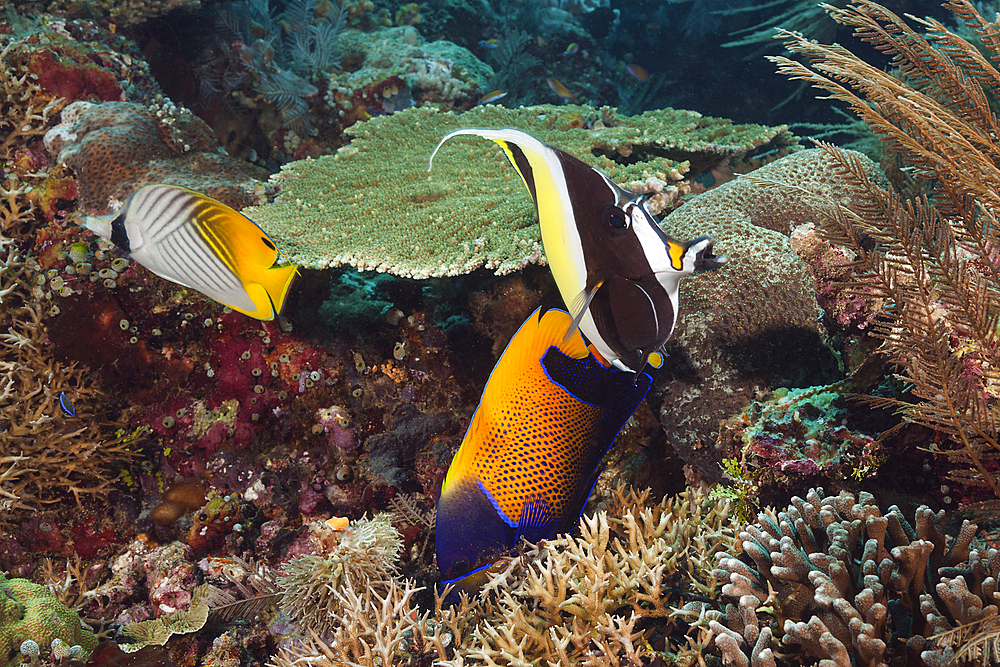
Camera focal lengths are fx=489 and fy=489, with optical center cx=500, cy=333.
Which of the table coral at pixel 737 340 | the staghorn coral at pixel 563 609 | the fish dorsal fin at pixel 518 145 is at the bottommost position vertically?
the staghorn coral at pixel 563 609

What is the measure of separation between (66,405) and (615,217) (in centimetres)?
338

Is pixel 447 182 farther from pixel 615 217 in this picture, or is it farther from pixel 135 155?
pixel 135 155

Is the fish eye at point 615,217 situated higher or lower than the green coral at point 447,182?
higher

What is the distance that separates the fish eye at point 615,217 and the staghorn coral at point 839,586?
42.2 inches

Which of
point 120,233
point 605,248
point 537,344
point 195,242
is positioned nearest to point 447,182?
point 195,242

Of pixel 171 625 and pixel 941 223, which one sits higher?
pixel 941 223

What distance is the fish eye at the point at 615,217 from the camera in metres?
1.15

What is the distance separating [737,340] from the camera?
8.98ft

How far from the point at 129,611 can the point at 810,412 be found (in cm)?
376

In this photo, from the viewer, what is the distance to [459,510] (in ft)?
4.91

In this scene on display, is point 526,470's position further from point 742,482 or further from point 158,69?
point 158,69

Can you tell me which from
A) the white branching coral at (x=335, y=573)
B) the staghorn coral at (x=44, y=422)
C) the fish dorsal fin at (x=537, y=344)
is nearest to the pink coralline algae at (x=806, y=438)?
the fish dorsal fin at (x=537, y=344)

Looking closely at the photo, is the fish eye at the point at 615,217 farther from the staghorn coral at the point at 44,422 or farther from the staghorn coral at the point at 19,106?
the staghorn coral at the point at 19,106

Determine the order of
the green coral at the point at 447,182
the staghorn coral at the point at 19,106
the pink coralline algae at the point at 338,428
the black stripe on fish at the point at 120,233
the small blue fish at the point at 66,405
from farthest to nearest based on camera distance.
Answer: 1. the staghorn coral at the point at 19,106
2. the pink coralline algae at the point at 338,428
3. the small blue fish at the point at 66,405
4. the green coral at the point at 447,182
5. the black stripe on fish at the point at 120,233
